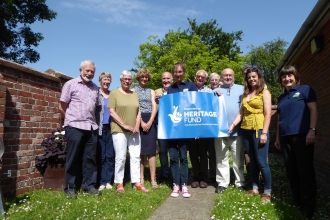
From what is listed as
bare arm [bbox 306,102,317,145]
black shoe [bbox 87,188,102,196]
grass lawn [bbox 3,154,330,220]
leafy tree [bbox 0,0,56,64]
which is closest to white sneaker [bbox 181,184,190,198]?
grass lawn [bbox 3,154,330,220]

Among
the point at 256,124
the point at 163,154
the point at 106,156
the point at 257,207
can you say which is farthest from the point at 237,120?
the point at 106,156

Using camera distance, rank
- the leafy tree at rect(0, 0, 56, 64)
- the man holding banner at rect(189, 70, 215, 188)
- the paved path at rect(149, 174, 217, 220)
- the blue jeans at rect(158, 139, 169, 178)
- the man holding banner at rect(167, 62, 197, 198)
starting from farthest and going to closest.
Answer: the leafy tree at rect(0, 0, 56, 64) < the blue jeans at rect(158, 139, 169, 178) < the man holding banner at rect(189, 70, 215, 188) < the man holding banner at rect(167, 62, 197, 198) < the paved path at rect(149, 174, 217, 220)

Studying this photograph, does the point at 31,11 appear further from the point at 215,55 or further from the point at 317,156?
the point at 317,156

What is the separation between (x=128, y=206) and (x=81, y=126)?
1.39 meters

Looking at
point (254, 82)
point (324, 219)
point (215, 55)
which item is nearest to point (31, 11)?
point (215, 55)

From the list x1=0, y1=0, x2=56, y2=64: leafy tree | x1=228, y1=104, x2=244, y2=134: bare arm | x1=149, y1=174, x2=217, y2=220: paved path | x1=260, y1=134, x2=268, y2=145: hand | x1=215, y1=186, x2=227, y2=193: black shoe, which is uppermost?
x1=0, y1=0, x2=56, y2=64: leafy tree

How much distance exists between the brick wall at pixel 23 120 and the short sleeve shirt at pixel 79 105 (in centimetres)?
65

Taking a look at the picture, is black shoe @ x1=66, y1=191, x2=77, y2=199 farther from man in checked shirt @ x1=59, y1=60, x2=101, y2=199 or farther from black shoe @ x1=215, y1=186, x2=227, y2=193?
black shoe @ x1=215, y1=186, x2=227, y2=193

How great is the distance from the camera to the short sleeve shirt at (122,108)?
15.7ft

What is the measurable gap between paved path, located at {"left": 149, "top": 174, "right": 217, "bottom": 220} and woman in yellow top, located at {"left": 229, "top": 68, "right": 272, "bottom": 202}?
0.70 m

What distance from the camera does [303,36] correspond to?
6281 mm

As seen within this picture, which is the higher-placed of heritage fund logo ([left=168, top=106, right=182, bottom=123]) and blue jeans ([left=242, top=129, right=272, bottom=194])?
heritage fund logo ([left=168, top=106, right=182, bottom=123])

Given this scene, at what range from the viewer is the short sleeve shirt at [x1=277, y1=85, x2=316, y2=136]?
3764 mm

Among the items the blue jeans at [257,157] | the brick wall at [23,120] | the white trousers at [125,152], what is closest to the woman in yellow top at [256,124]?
the blue jeans at [257,157]
